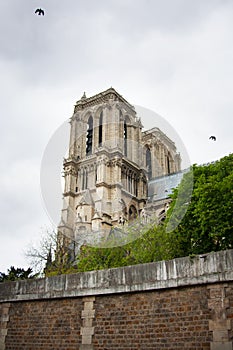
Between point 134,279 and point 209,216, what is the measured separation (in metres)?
11.3

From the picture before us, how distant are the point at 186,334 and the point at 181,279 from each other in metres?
1.11

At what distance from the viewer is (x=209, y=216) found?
19.2 metres

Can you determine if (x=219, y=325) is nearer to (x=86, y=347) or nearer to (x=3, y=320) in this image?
(x=86, y=347)

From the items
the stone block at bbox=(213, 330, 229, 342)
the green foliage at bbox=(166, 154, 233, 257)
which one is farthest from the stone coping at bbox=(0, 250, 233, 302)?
the green foliage at bbox=(166, 154, 233, 257)

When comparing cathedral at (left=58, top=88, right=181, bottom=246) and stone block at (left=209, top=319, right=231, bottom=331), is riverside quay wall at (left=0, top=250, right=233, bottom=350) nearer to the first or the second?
stone block at (left=209, top=319, right=231, bottom=331)

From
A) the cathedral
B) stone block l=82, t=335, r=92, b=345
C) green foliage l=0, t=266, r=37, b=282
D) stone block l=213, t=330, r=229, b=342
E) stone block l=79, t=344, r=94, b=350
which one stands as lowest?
stone block l=79, t=344, r=94, b=350

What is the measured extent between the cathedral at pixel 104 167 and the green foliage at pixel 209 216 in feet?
79.0

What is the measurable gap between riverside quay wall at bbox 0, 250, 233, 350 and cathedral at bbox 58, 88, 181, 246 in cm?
3405

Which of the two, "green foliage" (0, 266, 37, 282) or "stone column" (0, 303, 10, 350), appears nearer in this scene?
"stone column" (0, 303, 10, 350)

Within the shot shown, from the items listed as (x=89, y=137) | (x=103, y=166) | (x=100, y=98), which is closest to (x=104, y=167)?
(x=103, y=166)

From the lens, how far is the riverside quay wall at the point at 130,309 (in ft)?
24.7

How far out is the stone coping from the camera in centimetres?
776

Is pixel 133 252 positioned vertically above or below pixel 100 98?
below

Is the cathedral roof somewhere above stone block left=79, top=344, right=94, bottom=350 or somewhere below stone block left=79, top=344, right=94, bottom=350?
above
